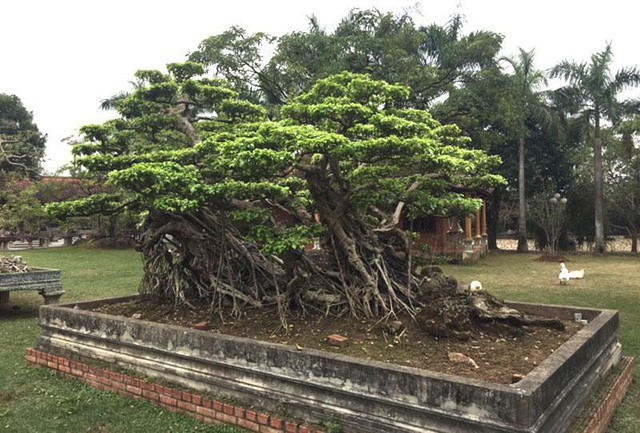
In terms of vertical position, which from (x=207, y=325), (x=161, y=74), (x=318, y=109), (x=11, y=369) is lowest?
Answer: (x=11, y=369)

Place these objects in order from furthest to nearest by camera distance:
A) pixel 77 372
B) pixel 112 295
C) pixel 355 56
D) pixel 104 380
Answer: pixel 355 56, pixel 112 295, pixel 77 372, pixel 104 380

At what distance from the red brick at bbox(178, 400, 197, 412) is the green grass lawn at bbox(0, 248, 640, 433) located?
3.6 inches

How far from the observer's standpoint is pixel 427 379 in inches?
149

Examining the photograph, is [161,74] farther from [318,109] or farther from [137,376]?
[137,376]

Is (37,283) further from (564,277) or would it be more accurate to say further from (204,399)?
(564,277)

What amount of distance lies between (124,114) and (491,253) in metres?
20.6

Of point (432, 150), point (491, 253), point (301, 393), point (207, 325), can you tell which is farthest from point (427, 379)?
point (491, 253)

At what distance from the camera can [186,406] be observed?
16.1 feet

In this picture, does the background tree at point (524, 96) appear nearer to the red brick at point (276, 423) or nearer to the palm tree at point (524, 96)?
the palm tree at point (524, 96)

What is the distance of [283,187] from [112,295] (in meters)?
8.12

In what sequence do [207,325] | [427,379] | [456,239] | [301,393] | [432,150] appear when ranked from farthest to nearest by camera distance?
[456,239] < [207,325] < [432,150] < [301,393] < [427,379]

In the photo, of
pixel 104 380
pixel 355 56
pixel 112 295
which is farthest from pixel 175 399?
pixel 355 56

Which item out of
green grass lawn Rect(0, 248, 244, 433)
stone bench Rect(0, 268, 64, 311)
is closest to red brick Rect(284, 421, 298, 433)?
green grass lawn Rect(0, 248, 244, 433)

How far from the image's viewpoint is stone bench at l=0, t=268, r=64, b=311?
9.25 metres
